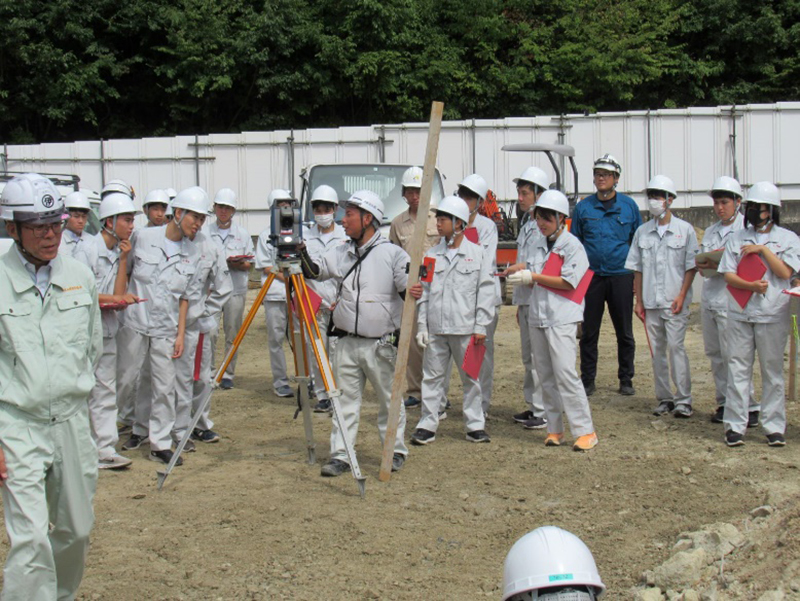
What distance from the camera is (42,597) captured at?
4320 mm

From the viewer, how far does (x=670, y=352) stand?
364 inches

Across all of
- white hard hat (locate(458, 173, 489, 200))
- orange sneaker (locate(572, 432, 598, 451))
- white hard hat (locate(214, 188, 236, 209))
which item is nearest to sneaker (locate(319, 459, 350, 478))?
orange sneaker (locate(572, 432, 598, 451))

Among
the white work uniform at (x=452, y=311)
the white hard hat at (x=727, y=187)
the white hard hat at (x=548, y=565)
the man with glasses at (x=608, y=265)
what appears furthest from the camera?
the man with glasses at (x=608, y=265)

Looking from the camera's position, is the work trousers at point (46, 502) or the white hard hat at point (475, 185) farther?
the white hard hat at point (475, 185)

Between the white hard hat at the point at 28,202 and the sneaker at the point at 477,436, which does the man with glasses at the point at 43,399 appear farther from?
the sneaker at the point at 477,436

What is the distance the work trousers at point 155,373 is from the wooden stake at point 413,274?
172cm

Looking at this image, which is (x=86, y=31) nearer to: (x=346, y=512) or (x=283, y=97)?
(x=283, y=97)

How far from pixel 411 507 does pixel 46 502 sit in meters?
2.87

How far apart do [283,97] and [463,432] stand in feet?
60.6

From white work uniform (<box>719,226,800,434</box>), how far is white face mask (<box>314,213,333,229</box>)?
3.72 meters

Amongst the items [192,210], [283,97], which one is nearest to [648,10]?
[283,97]

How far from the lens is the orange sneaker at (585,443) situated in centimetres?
817

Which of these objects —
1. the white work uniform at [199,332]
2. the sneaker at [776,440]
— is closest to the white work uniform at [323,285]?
the white work uniform at [199,332]

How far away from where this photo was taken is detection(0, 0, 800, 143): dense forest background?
1009 inches
